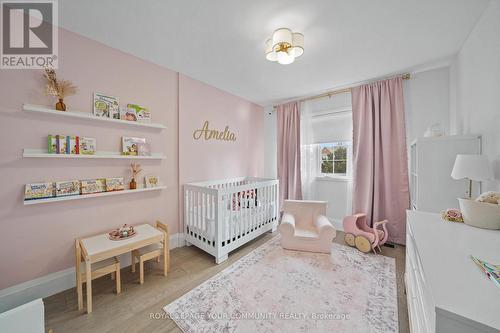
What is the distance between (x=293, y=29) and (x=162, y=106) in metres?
1.83

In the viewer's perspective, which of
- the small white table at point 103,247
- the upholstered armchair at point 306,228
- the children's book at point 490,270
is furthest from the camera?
the upholstered armchair at point 306,228

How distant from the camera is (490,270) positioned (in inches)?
28.7

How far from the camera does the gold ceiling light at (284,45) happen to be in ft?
5.63

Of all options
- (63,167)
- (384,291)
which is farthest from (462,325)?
(63,167)

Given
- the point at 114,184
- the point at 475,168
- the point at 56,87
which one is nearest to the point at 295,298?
the point at 475,168

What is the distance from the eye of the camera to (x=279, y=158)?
12.8 feet

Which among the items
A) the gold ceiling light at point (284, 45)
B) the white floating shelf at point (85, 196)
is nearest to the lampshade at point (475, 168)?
the gold ceiling light at point (284, 45)

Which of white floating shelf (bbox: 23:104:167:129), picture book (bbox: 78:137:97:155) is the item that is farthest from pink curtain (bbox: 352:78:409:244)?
picture book (bbox: 78:137:97:155)

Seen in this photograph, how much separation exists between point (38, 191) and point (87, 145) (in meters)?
0.55

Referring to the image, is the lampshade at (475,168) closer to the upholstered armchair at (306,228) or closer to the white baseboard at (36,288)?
the upholstered armchair at (306,228)

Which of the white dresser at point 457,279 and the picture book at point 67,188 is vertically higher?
the picture book at point 67,188

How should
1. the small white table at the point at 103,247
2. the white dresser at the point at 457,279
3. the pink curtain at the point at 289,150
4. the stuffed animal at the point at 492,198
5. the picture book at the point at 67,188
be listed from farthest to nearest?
1. the pink curtain at the point at 289,150
2. the picture book at the point at 67,188
3. the small white table at the point at 103,247
4. the stuffed animal at the point at 492,198
5. the white dresser at the point at 457,279

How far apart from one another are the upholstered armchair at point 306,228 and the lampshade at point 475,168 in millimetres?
1341

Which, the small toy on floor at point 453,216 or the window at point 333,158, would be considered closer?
the small toy on floor at point 453,216
